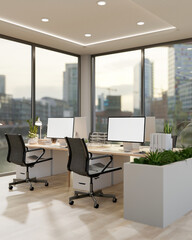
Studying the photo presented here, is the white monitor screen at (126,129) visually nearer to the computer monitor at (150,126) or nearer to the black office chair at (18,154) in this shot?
the computer monitor at (150,126)

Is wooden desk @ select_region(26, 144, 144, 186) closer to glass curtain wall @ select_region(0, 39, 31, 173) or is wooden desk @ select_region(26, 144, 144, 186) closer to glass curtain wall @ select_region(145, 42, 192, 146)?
glass curtain wall @ select_region(0, 39, 31, 173)

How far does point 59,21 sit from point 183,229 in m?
4.01

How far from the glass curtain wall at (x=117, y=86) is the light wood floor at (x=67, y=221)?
3220 millimetres

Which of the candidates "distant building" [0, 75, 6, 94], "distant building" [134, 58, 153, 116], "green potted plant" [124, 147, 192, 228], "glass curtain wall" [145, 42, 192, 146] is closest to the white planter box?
"green potted plant" [124, 147, 192, 228]

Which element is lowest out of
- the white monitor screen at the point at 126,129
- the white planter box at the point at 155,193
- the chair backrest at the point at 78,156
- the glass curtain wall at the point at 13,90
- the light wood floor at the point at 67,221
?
the light wood floor at the point at 67,221

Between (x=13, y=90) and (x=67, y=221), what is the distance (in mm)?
3785

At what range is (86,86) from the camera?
26.2ft

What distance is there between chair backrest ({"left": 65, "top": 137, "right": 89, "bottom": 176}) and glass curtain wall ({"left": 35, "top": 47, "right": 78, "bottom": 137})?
2966 millimetres

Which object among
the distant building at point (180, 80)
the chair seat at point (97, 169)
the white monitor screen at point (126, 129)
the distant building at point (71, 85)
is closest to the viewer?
the chair seat at point (97, 169)

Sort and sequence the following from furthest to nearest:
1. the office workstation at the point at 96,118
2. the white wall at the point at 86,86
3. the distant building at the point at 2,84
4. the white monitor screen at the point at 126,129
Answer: the white wall at the point at 86,86, the distant building at the point at 2,84, the white monitor screen at the point at 126,129, the office workstation at the point at 96,118

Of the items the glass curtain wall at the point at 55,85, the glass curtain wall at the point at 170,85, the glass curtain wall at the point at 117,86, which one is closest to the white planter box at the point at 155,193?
the glass curtain wall at the point at 170,85

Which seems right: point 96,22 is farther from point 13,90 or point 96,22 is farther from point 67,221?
point 67,221

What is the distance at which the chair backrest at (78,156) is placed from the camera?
3801mm

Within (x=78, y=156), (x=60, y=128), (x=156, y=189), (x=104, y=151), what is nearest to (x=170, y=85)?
(x=60, y=128)
